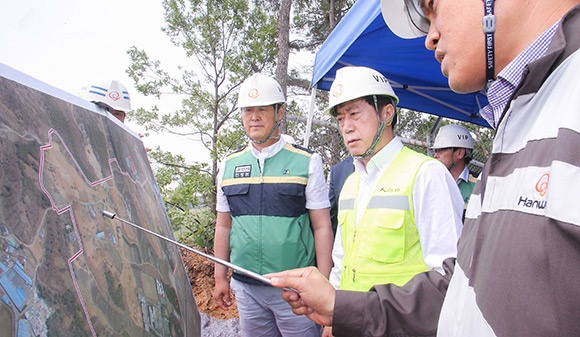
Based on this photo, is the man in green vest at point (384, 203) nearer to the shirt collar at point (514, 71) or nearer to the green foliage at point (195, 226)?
the shirt collar at point (514, 71)

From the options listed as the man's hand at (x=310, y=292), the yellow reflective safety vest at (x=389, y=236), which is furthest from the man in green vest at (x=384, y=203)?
the man's hand at (x=310, y=292)

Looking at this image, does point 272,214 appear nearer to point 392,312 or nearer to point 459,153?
point 392,312

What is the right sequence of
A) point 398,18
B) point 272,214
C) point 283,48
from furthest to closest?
point 283,48, point 272,214, point 398,18

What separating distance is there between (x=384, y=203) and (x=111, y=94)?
2821mm

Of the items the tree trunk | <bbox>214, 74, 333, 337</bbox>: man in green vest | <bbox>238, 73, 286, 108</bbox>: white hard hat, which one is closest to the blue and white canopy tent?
<bbox>238, 73, 286, 108</bbox>: white hard hat

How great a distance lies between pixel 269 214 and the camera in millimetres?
2533

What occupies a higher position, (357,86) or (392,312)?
(357,86)

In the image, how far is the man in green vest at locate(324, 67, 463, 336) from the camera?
167cm

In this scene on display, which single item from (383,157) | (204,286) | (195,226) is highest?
(383,157)

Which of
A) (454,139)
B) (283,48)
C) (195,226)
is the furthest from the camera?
(283,48)

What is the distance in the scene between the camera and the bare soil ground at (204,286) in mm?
4965

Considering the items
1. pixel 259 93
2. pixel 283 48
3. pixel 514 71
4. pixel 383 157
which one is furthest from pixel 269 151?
pixel 283 48

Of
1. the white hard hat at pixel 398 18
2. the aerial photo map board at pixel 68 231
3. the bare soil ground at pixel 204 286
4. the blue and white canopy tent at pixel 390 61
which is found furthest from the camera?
the bare soil ground at pixel 204 286

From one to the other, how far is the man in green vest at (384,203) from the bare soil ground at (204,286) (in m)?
3.18
